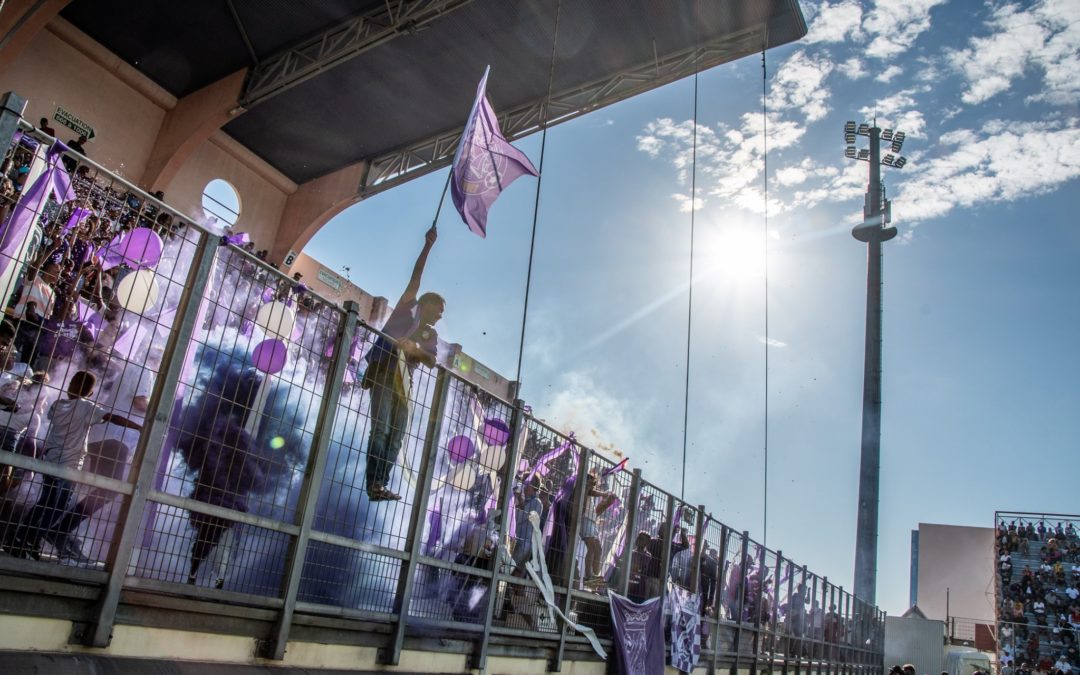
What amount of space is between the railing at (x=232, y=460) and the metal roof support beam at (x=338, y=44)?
412 inches

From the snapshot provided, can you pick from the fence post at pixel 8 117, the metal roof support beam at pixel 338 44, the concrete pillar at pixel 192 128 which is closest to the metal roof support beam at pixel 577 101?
the metal roof support beam at pixel 338 44

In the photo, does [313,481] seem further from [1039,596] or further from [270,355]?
[1039,596]

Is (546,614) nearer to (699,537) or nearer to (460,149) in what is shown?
(699,537)

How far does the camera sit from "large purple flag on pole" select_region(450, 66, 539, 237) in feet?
24.7

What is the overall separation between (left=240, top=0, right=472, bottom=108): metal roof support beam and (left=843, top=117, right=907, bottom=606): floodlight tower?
22.4 metres

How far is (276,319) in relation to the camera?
4.63m

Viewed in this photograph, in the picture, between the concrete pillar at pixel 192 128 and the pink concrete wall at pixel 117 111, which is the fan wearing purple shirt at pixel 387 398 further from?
the concrete pillar at pixel 192 128

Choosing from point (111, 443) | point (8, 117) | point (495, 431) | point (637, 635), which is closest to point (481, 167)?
point (495, 431)

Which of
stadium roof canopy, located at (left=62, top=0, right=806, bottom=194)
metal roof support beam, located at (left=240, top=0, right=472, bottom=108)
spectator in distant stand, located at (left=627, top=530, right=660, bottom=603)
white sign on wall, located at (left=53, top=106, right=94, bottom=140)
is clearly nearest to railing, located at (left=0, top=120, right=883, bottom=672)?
spectator in distant stand, located at (left=627, top=530, right=660, bottom=603)

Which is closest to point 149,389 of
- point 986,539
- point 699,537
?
point 699,537

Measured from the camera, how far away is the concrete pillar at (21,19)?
12.7 m

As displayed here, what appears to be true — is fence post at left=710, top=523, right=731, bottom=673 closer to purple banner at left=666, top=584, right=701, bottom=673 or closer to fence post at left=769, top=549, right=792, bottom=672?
purple banner at left=666, top=584, right=701, bottom=673

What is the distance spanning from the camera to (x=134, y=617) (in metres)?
3.80

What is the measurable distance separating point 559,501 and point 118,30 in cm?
1375
